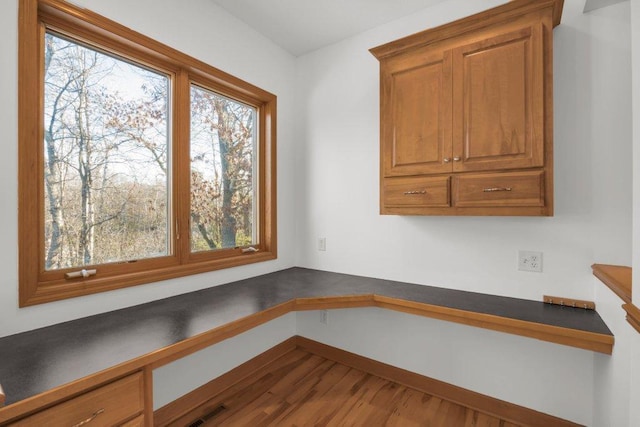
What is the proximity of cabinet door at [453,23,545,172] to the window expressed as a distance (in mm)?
1505

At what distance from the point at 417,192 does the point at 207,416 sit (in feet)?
6.02

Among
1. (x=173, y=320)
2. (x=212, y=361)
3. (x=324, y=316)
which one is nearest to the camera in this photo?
(x=173, y=320)

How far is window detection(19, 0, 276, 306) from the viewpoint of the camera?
1.39 metres

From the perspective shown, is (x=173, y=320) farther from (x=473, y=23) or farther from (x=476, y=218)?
(x=473, y=23)

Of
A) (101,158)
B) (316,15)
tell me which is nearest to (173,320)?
(101,158)

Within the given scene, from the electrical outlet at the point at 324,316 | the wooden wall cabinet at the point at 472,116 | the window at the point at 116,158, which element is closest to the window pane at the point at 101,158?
the window at the point at 116,158

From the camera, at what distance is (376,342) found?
2334 mm

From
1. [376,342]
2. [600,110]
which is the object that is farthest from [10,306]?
[600,110]

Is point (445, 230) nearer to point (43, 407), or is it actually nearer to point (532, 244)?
point (532, 244)

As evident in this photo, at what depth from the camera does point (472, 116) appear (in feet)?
5.51

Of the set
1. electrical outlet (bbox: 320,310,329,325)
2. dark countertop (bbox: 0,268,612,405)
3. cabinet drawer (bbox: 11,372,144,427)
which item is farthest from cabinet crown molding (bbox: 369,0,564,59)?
cabinet drawer (bbox: 11,372,144,427)

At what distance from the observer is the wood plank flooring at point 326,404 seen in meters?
1.82

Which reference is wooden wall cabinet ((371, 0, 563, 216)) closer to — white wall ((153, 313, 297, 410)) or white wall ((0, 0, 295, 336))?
white wall ((0, 0, 295, 336))

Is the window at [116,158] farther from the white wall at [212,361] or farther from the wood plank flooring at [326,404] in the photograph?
the wood plank flooring at [326,404]
